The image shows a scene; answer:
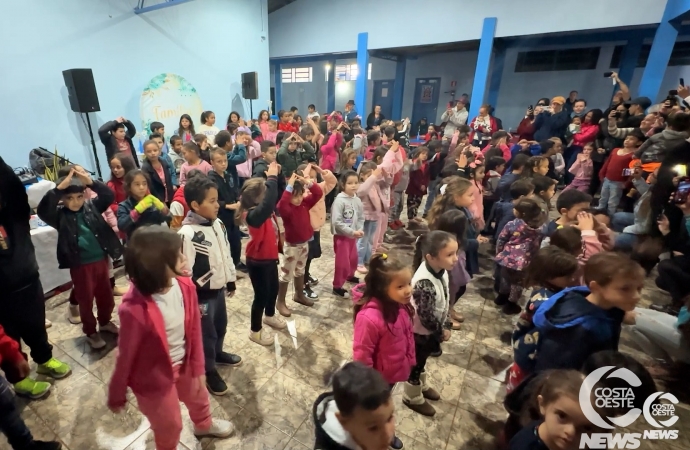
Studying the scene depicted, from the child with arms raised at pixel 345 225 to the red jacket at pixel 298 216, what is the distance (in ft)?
1.07

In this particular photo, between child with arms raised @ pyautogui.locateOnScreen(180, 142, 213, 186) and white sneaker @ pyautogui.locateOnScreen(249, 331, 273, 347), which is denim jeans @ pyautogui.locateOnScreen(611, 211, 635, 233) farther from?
child with arms raised @ pyautogui.locateOnScreen(180, 142, 213, 186)

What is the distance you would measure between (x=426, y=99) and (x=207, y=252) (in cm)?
1345

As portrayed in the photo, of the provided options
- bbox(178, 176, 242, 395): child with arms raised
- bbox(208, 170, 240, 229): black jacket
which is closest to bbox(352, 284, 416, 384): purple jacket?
bbox(178, 176, 242, 395): child with arms raised

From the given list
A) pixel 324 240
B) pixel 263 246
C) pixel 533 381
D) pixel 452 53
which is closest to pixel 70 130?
pixel 324 240

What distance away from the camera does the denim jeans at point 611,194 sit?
4.92m

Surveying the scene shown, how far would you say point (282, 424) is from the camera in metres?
2.19

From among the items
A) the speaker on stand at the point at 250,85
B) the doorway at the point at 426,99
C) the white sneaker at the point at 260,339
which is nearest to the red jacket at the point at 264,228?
the white sneaker at the point at 260,339

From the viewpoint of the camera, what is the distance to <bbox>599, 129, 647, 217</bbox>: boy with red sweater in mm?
4719

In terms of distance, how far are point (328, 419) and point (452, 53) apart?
14.0 metres

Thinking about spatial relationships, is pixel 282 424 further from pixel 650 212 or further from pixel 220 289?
pixel 650 212

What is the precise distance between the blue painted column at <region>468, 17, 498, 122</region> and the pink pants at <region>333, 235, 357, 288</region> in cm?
727

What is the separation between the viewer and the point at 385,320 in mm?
1774

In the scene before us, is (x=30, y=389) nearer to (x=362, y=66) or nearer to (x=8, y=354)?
(x=8, y=354)

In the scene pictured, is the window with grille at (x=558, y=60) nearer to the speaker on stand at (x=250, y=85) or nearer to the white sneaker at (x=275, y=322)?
the speaker on stand at (x=250, y=85)
